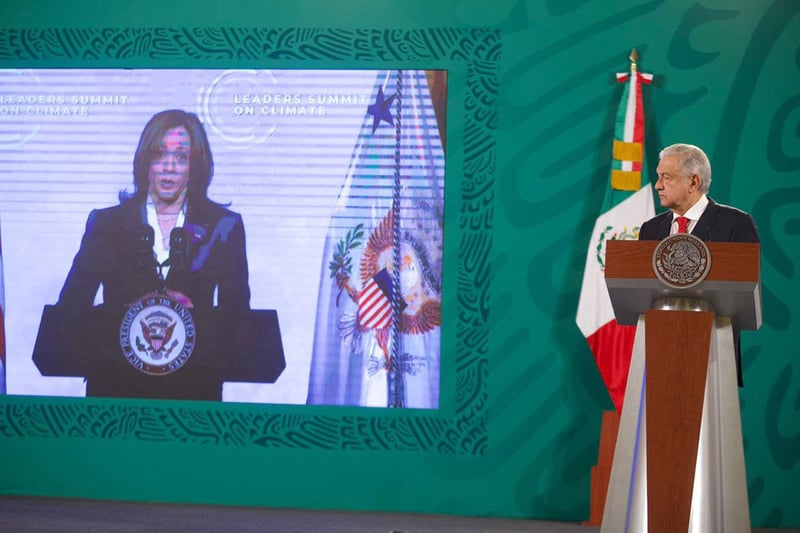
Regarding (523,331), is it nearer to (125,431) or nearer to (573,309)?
(573,309)

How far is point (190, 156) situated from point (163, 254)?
57 cm

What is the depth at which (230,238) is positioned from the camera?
5699 millimetres

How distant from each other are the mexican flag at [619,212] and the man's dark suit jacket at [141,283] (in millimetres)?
1902

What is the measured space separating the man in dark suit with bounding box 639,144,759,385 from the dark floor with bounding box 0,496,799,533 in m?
2.12

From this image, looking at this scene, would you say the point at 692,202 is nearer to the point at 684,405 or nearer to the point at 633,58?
the point at 684,405

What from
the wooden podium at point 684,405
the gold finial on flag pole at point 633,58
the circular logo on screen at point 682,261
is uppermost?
the gold finial on flag pole at point 633,58

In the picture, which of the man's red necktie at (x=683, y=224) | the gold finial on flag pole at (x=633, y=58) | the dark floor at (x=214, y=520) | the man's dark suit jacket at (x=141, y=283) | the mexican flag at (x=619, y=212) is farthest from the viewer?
the man's dark suit jacket at (x=141, y=283)

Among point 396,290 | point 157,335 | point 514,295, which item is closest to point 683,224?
point 514,295

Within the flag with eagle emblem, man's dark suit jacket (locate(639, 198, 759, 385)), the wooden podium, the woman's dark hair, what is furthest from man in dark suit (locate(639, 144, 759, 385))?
the woman's dark hair

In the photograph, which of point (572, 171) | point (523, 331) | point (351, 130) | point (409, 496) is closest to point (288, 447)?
point (409, 496)

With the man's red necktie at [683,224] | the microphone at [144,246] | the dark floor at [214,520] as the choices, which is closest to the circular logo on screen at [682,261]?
the man's red necktie at [683,224]

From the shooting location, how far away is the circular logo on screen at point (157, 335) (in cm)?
568

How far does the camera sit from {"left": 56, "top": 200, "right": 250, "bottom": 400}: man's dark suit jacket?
223 inches

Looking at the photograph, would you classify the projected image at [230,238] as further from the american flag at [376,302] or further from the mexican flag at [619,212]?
the mexican flag at [619,212]
